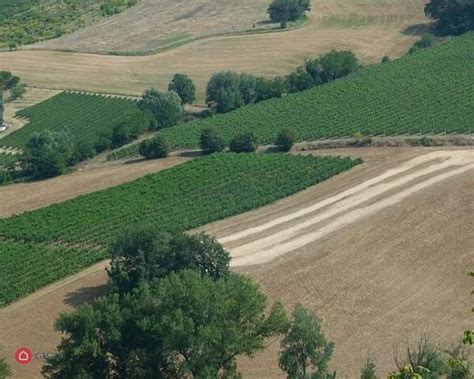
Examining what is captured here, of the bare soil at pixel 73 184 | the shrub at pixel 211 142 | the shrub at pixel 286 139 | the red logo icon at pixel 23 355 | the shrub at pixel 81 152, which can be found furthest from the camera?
the shrub at pixel 81 152

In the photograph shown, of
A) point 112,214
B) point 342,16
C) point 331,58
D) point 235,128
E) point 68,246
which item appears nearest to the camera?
point 68,246

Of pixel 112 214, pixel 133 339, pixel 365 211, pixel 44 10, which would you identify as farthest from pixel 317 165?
pixel 44 10

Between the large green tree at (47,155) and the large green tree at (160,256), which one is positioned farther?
the large green tree at (47,155)

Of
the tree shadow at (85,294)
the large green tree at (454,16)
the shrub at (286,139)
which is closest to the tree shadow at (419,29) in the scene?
the large green tree at (454,16)

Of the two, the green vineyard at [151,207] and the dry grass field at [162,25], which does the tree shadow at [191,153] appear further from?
the dry grass field at [162,25]

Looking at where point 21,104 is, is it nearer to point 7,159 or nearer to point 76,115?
point 76,115

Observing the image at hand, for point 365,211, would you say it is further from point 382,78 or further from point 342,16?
point 342,16
